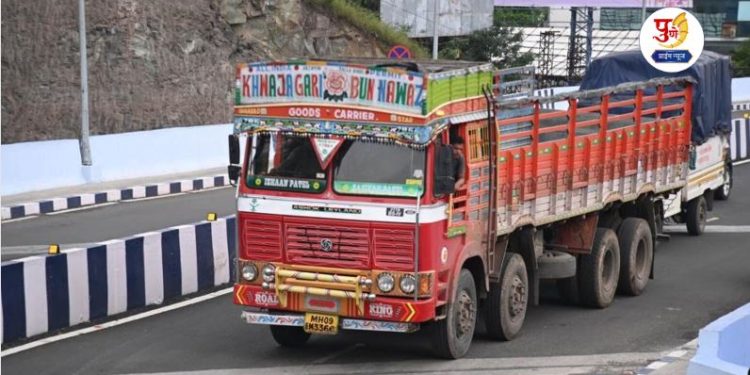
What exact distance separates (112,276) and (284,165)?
329cm

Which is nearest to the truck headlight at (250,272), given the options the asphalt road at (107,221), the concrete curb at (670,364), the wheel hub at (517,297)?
the wheel hub at (517,297)

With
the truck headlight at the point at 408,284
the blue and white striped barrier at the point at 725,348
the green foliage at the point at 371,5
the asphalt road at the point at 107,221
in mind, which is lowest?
the asphalt road at the point at 107,221

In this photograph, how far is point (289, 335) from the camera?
12.3 m

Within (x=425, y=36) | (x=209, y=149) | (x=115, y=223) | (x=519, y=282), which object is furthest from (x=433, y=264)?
(x=425, y=36)

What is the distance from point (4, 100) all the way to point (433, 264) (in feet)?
83.8

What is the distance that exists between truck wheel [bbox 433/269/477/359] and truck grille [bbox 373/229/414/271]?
0.71 m

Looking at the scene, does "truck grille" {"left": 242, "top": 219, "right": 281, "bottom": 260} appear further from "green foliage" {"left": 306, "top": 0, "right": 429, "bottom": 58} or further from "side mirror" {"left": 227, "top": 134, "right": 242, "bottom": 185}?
"green foliage" {"left": 306, "top": 0, "right": 429, "bottom": 58}

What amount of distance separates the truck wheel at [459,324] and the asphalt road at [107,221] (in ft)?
27.8

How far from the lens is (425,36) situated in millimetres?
50281

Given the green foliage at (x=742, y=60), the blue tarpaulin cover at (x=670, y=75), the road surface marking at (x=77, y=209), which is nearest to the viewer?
the blue tarpaulin cover at (x=670, y=75)

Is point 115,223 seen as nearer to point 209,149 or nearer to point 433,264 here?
point 209,149

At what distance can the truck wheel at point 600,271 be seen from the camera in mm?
14609

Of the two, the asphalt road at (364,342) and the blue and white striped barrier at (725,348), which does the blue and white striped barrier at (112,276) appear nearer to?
the asphalt road at (364,342)

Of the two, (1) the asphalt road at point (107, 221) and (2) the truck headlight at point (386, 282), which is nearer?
(2) the truck headlight at point (386, 282)
